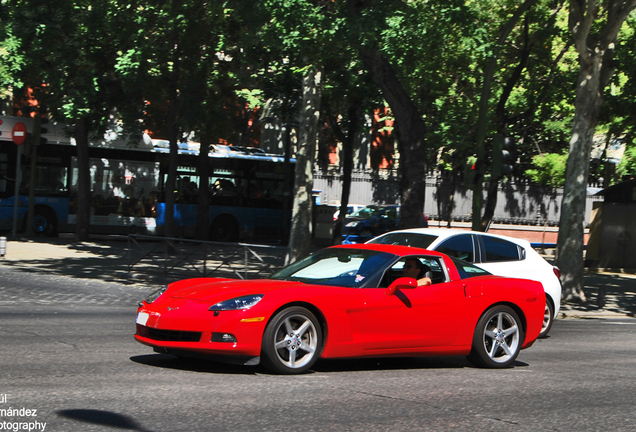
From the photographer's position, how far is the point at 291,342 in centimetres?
679

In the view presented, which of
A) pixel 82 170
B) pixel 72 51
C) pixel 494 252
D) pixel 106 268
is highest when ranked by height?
pixel 72 51

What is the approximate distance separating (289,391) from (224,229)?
23189mm

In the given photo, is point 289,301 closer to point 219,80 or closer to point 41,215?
point 219,80

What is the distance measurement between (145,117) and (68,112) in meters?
3.03

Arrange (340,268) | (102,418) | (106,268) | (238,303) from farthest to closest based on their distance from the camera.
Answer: (106,268), (340,268), (238,303), (102,418)

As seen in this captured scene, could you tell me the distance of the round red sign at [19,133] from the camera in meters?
23.6

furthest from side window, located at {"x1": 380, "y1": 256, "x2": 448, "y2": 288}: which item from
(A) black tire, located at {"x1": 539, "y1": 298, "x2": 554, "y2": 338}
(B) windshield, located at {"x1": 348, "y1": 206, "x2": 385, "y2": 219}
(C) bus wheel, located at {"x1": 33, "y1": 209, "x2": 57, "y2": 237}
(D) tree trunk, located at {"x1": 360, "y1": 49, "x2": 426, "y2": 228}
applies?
(B) windshield, located at {"x1": 348, "y1": 206, "x2": 385, "y2": 219}

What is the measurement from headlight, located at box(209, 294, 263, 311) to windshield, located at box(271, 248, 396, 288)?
3.04 feet

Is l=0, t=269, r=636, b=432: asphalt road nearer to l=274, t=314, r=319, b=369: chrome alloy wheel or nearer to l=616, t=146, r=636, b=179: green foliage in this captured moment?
l=274, t=314, r=319, b=369: chrome alloy wheel

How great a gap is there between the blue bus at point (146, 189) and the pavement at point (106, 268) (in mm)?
1602

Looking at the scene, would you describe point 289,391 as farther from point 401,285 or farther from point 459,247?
point 459,247

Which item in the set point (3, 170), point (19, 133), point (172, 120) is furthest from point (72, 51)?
point (3, 170)

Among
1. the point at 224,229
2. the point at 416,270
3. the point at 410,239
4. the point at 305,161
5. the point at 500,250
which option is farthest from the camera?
the point at 224,229

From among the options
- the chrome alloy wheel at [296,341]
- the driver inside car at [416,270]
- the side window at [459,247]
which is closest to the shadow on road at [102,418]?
the chrome alloy wheel at [296,341]
